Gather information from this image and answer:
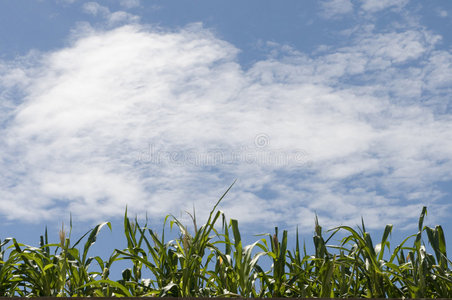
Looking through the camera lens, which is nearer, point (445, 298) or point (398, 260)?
point (445, 298)

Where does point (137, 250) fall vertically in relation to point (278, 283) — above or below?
above

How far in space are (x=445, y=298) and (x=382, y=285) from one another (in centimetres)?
38

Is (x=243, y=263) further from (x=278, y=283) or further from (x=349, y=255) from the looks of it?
(x=349, y=255)

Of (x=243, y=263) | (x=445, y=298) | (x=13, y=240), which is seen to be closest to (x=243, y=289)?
(x=243, y=263)

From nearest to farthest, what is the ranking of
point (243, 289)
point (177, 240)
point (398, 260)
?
point (243, 289) < point (177, 240) < point (398, 260)

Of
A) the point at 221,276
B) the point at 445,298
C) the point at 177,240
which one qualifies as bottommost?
the point at 445,298

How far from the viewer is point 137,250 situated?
326 centimetres

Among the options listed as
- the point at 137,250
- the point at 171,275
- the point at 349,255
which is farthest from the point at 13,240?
the point at 349,255

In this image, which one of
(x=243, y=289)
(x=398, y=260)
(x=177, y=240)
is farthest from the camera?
(x=398, y=260)

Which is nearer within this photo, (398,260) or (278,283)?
(278,283)

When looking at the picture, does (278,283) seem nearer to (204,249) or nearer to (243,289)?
(243,289)

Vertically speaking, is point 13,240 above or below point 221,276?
above

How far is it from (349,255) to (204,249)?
938 millimetres

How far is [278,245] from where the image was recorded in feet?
10.6
